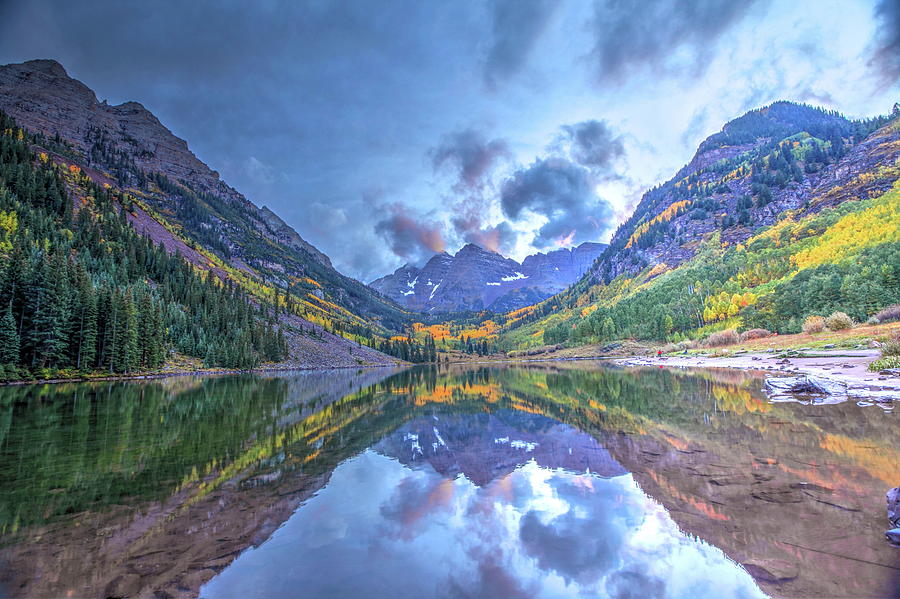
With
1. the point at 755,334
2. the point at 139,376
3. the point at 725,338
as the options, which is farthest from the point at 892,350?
the point at 139,376

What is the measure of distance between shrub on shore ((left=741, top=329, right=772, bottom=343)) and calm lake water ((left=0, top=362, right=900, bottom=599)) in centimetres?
7669

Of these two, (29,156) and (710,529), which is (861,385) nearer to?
(710,529)

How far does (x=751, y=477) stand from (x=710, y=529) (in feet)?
11.9

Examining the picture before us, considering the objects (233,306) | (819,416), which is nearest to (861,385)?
(819,416)

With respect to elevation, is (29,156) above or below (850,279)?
above

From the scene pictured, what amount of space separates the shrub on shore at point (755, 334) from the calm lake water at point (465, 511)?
76.7 m

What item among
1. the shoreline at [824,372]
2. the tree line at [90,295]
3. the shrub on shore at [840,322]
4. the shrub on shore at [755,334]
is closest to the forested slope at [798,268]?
the shrub on shore at [755,334]

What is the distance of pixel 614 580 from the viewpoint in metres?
6.64

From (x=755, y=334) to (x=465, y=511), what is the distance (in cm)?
9595

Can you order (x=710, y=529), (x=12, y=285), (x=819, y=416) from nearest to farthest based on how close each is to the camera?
(x=710, y=529), (x=819, y=416), (x=12, y=285)

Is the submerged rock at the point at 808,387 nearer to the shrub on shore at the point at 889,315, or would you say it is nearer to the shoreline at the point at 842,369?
the shoreline at the point at 842,369

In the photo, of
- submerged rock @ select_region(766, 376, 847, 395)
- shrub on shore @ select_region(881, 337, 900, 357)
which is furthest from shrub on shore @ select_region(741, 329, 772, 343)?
submerged rock @ select_region(766, 376, 847, 395)

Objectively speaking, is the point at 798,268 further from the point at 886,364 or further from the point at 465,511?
the point at 465,511

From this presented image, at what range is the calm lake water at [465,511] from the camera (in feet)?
21.3
